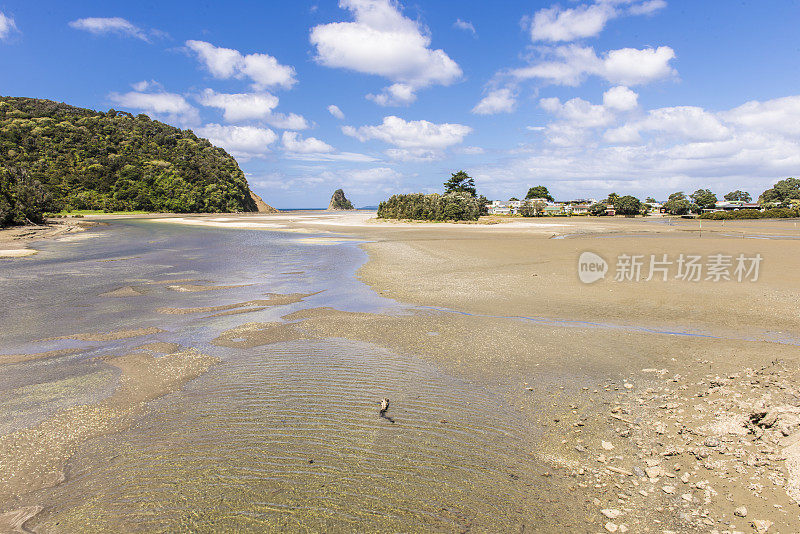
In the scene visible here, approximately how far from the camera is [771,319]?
397 inches

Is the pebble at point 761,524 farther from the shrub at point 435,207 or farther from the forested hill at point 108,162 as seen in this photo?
the forested hill at point 108,162

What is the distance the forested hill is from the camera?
94688mm

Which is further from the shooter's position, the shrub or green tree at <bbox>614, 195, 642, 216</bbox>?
green tree at <bbox>614, 195, 642, 216</bbox>

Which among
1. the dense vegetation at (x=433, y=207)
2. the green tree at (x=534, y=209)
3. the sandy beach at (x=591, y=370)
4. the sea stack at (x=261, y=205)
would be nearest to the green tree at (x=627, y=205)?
the green tree at (x=534, y=209)

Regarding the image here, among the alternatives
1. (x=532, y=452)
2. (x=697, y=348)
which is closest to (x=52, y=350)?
(x=532, y=452)

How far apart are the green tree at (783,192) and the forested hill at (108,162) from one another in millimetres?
157006

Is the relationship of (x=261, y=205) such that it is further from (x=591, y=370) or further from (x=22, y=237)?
(x=591, y=370)

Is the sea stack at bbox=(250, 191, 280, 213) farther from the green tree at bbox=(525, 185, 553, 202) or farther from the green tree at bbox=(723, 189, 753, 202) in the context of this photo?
the green tree at bbox=(723, 189, 753, 202)

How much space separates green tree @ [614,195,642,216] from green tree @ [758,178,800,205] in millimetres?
31889

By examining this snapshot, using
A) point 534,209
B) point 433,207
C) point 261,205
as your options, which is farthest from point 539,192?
point 261,205

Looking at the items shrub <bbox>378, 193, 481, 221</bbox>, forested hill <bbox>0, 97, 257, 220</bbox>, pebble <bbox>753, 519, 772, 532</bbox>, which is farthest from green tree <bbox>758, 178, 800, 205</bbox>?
forested hill <bbox>0, 97, 257, 220</bbox>

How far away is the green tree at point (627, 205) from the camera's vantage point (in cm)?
10456

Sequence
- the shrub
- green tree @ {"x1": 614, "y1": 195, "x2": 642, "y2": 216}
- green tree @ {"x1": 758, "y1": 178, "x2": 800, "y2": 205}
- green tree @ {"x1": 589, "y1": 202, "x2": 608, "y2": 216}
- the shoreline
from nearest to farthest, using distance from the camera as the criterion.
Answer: the shoreline → the shrub → green tree @ {"x1": 758, "y1": 178, "x2": 800, "y2": 205} → green tree @ {"x1": 614, "y1": 195, "x2": 642, "y2": 216} → green tree @ {"x1": 589, "y1": 202, "x2": 608, "y2": 216}

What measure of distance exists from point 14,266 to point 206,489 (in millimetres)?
25210
